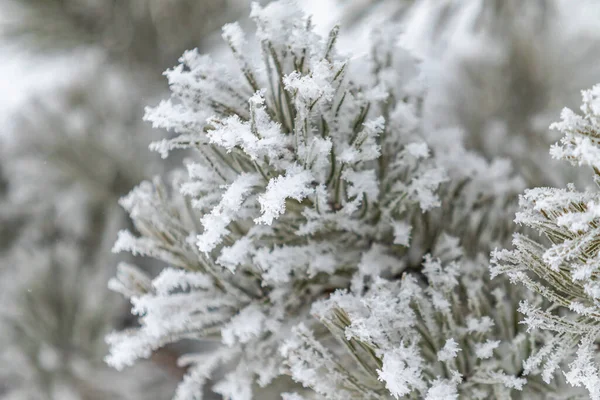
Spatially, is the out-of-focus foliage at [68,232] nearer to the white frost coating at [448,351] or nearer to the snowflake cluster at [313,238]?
the snowflake cluster at [313,238]

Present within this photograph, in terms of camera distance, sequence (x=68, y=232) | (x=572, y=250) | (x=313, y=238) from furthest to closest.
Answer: (x=68, y=232) → (x=313, y=238) → (x=572, y=250)

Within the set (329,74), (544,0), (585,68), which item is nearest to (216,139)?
(329,74)

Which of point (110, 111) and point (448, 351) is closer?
point (448, 351)

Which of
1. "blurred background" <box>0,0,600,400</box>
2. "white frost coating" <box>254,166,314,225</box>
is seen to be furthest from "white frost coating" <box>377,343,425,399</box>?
"blurred background" <box>0,0,600,400</box>

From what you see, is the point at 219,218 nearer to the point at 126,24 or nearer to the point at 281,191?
the point at 281,191

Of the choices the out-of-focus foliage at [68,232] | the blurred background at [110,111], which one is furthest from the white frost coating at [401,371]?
the out-of-focus foliage at [68,232]

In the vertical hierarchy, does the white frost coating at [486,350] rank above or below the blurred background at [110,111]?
below

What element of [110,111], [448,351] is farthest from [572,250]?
[110,111]

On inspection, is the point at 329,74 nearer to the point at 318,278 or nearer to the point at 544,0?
the point at 318,278
